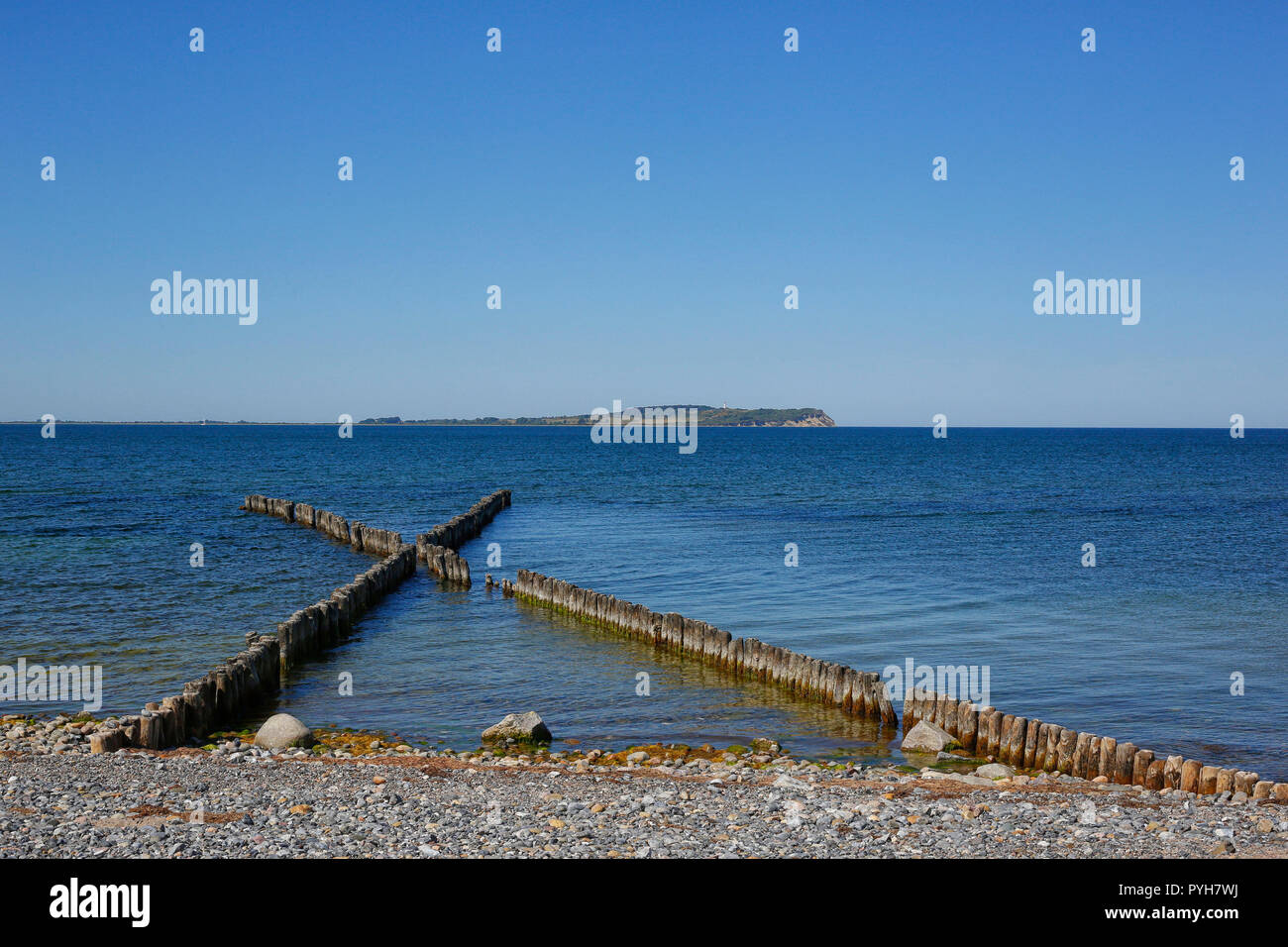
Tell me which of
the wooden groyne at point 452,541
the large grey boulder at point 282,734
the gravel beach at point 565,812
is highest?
the wooden groyne at point 452,541

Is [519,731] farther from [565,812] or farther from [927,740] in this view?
[927,740]

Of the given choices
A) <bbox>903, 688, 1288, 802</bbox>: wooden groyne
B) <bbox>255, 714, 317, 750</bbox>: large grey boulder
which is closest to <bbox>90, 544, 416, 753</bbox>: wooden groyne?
<bbox>255, 714, 317, 750</bbox>: large grey boulder

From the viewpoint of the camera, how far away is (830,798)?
35.1 ft

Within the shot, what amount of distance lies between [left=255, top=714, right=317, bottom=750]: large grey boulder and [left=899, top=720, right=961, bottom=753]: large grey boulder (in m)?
8.44

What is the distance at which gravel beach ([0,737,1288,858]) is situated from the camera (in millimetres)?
8758

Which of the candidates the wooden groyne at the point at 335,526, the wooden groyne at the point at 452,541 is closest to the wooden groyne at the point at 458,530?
the wooden groyne at the point at 452,541

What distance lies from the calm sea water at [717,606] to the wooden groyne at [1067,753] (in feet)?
3.01

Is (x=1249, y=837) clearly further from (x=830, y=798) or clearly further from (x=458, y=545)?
(x=458, y=545)

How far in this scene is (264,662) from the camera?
690 inches

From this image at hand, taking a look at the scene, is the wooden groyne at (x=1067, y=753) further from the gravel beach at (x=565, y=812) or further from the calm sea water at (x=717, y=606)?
the calm sea water at (x=717, y=606)

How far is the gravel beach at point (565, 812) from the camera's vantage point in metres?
8.76

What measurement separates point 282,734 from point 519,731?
3245mm

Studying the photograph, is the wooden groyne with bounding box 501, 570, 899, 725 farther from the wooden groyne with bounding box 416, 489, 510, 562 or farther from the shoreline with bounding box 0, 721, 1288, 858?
the wooden groyne with bounding box 416, 489, 510, 562
